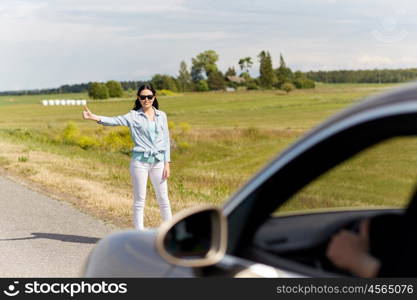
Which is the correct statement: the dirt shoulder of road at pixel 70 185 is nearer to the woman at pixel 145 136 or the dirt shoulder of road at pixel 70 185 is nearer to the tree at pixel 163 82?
the woman at pixel 145 136

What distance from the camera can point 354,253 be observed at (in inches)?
88.4

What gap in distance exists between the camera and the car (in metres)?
2.17

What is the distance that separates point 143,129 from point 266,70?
145 meters

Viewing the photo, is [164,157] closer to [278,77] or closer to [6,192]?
[6,192]

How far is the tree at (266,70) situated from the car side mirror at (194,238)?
148981 millimetres

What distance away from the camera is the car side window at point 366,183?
2.40m

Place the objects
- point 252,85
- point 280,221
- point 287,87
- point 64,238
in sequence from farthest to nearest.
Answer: point 252,85
point 287,87
point 64,238
point 280,221

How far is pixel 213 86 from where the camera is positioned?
165250mm

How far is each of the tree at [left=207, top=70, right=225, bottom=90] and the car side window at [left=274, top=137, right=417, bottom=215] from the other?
161 m

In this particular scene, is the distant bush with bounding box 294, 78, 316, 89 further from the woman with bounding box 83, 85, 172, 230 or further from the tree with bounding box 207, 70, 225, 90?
the woman with bounding box 83, 85, 172, 230

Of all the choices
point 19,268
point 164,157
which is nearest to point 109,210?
point 164,157

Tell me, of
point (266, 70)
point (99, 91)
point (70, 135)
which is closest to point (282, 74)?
point (266, 70)

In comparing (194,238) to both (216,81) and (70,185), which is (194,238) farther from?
(216,81)

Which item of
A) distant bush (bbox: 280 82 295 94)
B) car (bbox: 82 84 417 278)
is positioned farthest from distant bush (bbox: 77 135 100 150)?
distant bush (bbox: 280 82 295 94)
